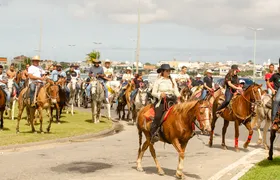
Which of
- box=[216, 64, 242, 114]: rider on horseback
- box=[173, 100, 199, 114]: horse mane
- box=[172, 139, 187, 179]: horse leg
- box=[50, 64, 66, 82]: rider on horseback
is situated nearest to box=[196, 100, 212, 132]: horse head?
box=[173, 100, 199, 114]: horse mane

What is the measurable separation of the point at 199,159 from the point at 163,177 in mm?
2934

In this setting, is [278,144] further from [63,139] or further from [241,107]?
[63,139]

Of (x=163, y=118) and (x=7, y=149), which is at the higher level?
(x=163, y=118)

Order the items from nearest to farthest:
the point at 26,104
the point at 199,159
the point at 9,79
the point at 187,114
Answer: the point at 187,114, the point at 199,159, the point at 26,104, the point at 9,79

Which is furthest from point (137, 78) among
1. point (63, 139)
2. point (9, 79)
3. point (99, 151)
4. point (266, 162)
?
point (266, 162)

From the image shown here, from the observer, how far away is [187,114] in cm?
1116

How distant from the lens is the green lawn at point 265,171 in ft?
35.8

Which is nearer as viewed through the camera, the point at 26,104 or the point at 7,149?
the point at 7,149

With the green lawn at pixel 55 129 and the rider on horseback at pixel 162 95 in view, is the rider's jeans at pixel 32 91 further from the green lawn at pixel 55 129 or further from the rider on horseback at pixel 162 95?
the rider on horseback at pixel 162 95

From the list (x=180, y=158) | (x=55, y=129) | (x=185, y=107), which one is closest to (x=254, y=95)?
(x=185, y=107)

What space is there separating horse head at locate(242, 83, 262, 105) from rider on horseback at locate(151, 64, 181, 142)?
183 inches

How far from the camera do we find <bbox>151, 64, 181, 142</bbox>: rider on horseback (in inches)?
464

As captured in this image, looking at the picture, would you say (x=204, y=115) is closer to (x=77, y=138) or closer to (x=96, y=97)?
(x=77, y=138)

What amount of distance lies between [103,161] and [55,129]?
711 cm
